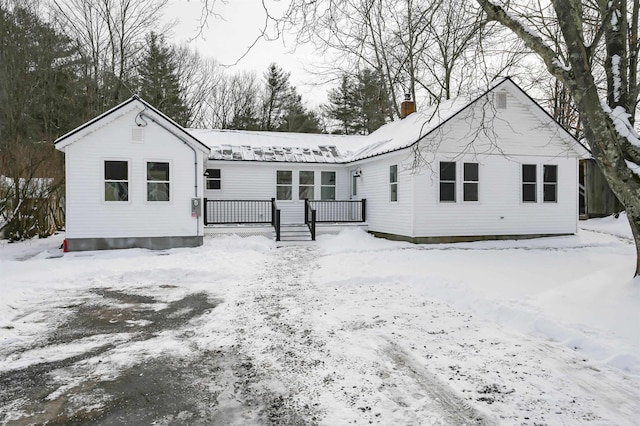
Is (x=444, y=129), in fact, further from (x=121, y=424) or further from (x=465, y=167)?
(x=121, y=424)

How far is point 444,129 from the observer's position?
13.8 m

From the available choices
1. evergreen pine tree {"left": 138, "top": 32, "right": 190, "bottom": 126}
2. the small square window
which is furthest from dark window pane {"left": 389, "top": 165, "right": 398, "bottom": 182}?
evergreen pine tree {"left": 138, "top": 32, "right": 190, "bottom": 126}

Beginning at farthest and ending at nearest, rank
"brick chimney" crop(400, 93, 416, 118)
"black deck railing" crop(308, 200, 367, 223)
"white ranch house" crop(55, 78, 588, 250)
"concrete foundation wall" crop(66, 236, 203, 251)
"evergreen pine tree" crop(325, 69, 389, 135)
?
"evergreen pine tree" crop(325, 69, 389, 135), "brick chimney" crop(400, 93, 416, 118), "black deck railing" crop(308, 200, 367, 223), "white ranch house" crop(55, 78, 588, 250), "concrete foundation wall" crop(66, 236, 203, 251)

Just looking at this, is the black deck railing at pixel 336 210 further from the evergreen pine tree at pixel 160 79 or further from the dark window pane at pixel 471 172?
the evergreen pine tree at pixel 160 79

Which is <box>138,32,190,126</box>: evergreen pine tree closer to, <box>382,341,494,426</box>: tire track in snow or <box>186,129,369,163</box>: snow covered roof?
<box>186,129,369,163</box>: snow covered roof

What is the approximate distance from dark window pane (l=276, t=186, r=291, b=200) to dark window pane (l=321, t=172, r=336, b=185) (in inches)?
64.6

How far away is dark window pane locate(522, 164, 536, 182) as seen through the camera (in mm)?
14922

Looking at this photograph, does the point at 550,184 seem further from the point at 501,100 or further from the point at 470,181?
the point at 501,100

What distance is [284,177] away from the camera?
1769 cm

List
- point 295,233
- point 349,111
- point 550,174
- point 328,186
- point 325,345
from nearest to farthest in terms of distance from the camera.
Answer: point 325,345, point 550,174, point 295,233, point 328,186, point 349,111

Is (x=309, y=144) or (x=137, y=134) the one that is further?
(x=309, y=144)

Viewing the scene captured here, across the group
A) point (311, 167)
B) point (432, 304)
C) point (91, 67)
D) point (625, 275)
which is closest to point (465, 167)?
point (311, 167)

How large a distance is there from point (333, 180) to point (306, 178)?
1295mm

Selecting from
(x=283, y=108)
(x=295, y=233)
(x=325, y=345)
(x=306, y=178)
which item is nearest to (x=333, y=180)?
(x=306, y=178)
